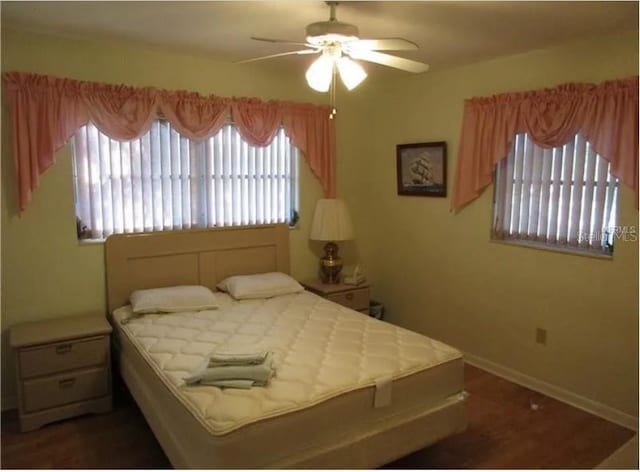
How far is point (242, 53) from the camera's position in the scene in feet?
11.4

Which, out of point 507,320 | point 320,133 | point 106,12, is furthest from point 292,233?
point 106,12

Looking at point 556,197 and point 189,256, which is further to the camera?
point 189,256

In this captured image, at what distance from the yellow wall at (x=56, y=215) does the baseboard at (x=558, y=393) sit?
2.96m

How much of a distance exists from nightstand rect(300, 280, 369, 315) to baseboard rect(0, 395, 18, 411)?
224 centimetres

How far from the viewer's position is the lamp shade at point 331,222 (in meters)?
4.08

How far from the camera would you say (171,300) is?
327 cm

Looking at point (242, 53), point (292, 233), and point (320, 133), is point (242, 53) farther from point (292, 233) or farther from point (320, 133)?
point (292, 233)

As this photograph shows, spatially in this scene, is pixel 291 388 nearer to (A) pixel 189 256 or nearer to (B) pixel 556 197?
(A) pixel 189 256

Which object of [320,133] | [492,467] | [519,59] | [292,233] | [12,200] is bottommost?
[492,467]

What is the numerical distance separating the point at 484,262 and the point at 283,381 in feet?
7.19

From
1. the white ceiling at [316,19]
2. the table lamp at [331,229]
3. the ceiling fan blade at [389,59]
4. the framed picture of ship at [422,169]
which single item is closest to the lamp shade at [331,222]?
the table lamp at [331,229]

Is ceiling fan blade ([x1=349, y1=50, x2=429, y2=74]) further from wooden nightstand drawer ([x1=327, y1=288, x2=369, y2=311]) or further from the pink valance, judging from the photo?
wooden nightstand drawer ([x1=327, y1=288, x2=369, y2=311])

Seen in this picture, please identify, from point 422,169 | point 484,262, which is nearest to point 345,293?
point 484,262

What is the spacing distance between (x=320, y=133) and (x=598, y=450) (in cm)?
304
